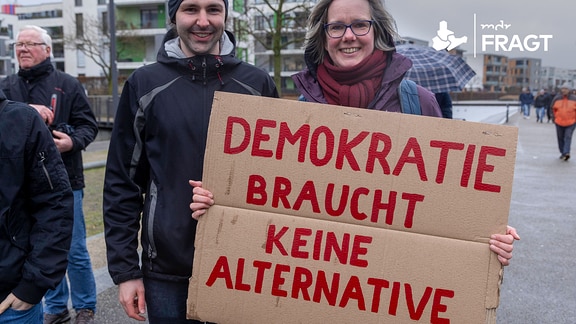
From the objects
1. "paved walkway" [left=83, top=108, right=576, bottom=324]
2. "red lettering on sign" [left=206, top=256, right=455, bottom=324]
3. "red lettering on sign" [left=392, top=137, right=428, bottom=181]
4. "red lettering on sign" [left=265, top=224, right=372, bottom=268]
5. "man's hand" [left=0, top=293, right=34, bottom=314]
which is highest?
"red lettering on sign" [left=392, top=137, right=428, bottom=181]

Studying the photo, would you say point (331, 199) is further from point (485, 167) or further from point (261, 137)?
point (485, 167)

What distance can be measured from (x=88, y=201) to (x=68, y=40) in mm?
37389

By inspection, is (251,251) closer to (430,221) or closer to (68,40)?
(430,221)

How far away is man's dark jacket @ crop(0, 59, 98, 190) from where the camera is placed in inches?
142

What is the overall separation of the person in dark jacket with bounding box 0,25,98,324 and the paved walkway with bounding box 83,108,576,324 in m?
0.30

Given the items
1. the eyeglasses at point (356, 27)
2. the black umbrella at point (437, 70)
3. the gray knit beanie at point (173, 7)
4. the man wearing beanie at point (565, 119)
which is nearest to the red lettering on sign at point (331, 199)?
the eyeglasses at point (356, 27)

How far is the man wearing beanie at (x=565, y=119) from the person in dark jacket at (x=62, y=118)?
12604mm

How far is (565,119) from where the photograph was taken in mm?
13789

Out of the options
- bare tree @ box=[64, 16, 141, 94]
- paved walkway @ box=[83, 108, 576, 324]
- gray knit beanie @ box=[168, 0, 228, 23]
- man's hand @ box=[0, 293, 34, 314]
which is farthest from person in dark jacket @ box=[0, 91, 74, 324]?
bare tree @ box=[64, 16, 141, 94]

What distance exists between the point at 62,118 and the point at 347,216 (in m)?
2.54

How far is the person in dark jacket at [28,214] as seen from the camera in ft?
6.99

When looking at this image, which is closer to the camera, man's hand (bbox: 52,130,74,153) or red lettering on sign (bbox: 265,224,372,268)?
red lettering on sign (bbox: 265,224,372,268)

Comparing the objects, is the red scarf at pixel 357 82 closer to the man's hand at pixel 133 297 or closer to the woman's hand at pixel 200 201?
the woman's hand at pixel 200 201

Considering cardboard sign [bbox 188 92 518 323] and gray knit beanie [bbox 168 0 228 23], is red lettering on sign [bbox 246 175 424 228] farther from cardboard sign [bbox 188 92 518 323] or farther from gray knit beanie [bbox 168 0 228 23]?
gray knit beanie [bbox 168 0 228 23]
